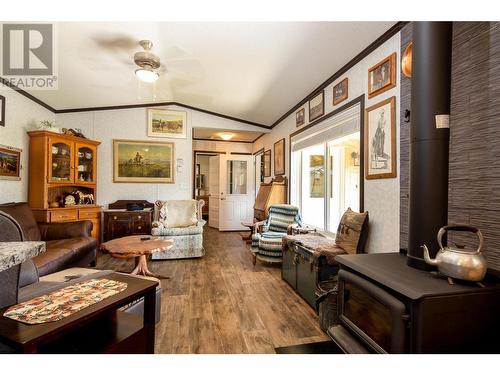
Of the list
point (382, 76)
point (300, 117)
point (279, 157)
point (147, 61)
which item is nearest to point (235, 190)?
point (279, 157)

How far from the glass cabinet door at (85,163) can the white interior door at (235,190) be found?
307cm

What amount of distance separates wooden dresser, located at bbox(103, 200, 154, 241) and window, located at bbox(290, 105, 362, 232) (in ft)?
9.07

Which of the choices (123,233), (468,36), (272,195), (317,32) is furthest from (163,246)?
(468,36)

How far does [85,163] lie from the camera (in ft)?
14.4

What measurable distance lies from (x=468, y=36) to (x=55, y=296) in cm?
243

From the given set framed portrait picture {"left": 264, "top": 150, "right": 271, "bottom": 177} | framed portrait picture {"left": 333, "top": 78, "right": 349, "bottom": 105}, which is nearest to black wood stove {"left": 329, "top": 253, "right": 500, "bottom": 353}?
framed portrait picture {"left": 333, "top": 78, "right": 349, "bottom": 105}

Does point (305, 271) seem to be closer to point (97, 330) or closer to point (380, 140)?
point (380, 140)

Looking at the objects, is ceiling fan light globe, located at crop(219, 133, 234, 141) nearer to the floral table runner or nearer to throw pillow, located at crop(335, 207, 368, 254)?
throw pillow, located at crop(335, 207, 368, 254)

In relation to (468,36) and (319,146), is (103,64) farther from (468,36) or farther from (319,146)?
(468,36)

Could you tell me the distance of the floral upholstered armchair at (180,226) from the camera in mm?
3940

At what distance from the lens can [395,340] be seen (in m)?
1.03

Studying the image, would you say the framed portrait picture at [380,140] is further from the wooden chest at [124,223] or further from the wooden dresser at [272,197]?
the wooden chest at [124,223]

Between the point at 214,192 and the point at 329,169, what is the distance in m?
4.29
